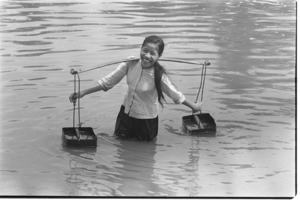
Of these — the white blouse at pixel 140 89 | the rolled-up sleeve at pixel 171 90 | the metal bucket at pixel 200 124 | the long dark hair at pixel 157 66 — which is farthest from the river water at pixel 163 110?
the long dark hair at pixel 157 66

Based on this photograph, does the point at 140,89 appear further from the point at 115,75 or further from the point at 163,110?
the point at 163,110

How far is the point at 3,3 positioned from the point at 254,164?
878 centimetres

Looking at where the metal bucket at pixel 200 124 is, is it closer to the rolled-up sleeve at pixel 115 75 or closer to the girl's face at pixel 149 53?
the girl's face at pixel 149 53

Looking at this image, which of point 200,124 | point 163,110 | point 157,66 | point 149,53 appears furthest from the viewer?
point 163,110

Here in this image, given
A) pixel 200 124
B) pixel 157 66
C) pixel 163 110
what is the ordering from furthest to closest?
pixel 163 110 < pixel 200 124 < pixel 157 66

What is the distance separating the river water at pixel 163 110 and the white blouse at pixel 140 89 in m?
Answer: 0.31

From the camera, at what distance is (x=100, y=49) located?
1016 centimetres

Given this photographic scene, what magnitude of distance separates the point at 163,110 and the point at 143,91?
3.76ft

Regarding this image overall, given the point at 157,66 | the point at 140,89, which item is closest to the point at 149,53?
the point at 157,66

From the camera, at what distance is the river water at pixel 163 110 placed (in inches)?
227

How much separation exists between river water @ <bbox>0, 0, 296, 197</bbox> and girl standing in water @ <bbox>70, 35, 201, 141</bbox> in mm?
163

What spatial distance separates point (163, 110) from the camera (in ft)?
25.0

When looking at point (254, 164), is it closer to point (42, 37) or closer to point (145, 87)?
point (145, 87)

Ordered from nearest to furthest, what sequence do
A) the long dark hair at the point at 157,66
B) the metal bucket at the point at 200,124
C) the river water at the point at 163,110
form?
the river water at the point at 163,110 < the long dark hair at the point at 157,66 < the metal bucket at the point at 200,124
